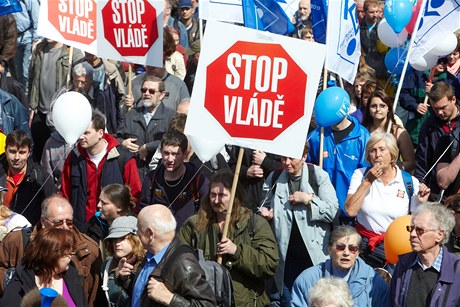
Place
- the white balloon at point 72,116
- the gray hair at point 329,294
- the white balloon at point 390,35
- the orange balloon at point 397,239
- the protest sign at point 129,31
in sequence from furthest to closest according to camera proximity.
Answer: the white balloon at point 390,35 < the protest sign at point 129,31 < the white balloon at point 72,116 < the orange balloon at point 397,239 < the gray hair at point 329,294

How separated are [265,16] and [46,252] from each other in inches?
146

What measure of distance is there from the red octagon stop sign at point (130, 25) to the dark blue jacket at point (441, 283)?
4.55 meters

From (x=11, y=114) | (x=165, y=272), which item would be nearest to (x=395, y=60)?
(x=11, y=114)

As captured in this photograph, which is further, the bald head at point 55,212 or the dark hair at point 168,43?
the dark hair at point 168,43

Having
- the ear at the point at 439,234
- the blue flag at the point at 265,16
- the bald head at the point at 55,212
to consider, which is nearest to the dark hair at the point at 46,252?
the bald head at the point at 55,212

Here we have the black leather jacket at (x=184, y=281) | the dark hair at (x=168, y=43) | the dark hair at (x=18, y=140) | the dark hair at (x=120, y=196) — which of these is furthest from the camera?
the dark hair at (x=168, y=43)

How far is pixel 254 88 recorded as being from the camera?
29.8ft

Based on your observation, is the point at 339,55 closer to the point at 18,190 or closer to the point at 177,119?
the point at 177,119

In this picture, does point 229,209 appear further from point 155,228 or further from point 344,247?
point 155,228

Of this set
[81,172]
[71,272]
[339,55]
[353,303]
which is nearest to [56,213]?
[71,272]

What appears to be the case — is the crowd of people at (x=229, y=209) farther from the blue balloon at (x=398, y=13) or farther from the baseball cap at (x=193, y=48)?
the baseball cap at (x=193, y=48)

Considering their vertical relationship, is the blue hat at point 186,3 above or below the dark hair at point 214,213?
below

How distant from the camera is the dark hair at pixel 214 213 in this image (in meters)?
9.76

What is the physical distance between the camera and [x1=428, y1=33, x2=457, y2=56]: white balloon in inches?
500
